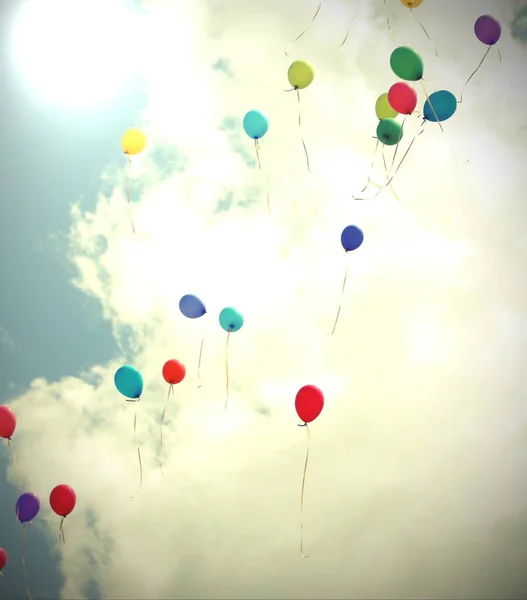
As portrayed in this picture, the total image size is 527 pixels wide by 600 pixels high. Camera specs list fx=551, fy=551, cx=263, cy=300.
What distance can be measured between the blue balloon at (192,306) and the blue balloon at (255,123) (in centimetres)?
94

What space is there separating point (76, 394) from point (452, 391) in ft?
8.66

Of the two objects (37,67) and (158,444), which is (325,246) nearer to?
(158,444)

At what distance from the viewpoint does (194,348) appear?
3.87m

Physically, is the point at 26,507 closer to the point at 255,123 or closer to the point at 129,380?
the point at 129,380

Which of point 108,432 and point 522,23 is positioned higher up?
point 522,23

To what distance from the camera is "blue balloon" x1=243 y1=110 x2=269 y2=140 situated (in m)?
2.92

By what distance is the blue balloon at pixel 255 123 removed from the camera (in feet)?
9.58

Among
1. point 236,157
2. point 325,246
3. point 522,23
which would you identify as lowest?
point 325,246

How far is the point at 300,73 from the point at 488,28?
3.11ft

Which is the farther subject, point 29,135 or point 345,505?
point 345,505

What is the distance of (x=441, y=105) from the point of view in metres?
2.53

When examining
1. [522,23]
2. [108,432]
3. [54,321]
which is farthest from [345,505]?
[522,23]

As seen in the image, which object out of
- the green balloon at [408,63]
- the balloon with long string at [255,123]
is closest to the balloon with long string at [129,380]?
the balloon with long string at [255,123]

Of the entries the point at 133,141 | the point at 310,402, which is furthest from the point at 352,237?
the point at 133,141
